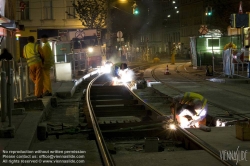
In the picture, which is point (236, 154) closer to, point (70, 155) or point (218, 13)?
point (70, 155)

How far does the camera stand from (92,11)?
48.0 meters

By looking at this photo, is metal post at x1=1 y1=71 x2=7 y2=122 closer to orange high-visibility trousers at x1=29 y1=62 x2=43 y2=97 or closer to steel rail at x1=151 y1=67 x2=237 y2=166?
steel rail at x1=151 y1=67 x2=237 y2=166

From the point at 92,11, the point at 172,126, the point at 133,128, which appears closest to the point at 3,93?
the point at 133,128

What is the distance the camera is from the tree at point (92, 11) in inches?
1889

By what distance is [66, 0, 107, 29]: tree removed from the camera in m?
48.0

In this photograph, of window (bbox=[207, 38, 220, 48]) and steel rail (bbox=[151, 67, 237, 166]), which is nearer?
steel rail (bbox=[151, 67, 237, 166])

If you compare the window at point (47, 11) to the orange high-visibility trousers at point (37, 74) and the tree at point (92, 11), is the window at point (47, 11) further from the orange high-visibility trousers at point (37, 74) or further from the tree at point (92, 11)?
the orange high-visibility trousers at point (37, 74)

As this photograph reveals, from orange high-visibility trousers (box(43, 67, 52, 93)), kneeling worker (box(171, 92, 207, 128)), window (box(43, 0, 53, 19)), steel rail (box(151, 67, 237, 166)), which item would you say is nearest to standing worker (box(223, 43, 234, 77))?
orange high-visibility trousers (box(43, 67, 52, 93))

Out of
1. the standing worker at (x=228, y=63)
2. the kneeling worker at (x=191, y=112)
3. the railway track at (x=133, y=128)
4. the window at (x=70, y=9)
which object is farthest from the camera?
the window at (x=70, y=9)

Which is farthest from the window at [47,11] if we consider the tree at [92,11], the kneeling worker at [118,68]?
the kneeling worker at [118,68]

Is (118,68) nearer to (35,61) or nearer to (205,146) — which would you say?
(35,61)

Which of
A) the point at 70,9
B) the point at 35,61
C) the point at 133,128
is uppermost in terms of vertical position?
the point at 70,9

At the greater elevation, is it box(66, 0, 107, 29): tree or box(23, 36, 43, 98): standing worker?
box(66, 0, 107, 29): tree

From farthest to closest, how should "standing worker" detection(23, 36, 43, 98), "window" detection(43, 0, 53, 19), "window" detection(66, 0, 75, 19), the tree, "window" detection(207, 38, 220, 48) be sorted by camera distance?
1. "window" detection(43, 0, 53, 19)
2. "window" detection(66, 0, 75, 19)
3. the tree
4. "window" detection(207, 38, 220, 48)
5. "standing worker" detection(23, 36, 43, 98)
